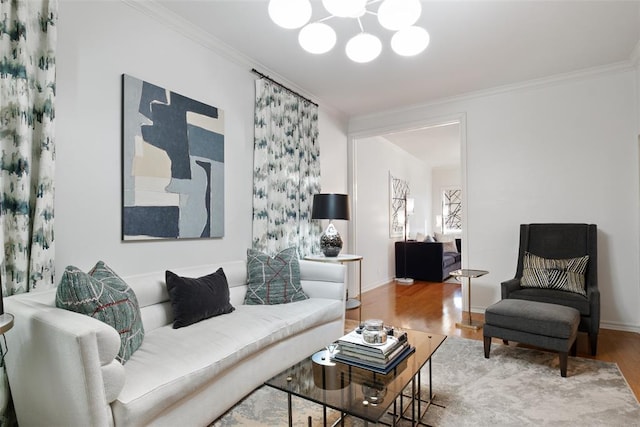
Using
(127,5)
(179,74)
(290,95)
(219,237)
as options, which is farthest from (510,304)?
(127,5)

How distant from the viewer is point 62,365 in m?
1.38

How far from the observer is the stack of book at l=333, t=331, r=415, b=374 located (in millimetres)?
1671

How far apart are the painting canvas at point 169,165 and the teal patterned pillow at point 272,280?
1.45 ft

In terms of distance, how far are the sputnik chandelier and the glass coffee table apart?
1703 mm

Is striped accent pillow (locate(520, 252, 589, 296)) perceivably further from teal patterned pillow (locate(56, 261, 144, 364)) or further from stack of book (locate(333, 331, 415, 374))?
teal patterned pillow (locate(56, 261, 144, 364))

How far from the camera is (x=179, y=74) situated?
109 inches

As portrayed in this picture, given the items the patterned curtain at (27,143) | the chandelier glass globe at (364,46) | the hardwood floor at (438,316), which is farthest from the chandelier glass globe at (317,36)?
the hardwood floor at (438,316)

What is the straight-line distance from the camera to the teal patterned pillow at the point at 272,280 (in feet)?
9.23

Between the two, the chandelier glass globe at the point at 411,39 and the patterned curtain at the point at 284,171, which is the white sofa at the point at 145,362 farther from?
the chandelier glass globe at the point at 411,39

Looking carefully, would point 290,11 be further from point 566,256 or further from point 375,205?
point 375,205

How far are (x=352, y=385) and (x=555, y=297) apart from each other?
2.39 meters

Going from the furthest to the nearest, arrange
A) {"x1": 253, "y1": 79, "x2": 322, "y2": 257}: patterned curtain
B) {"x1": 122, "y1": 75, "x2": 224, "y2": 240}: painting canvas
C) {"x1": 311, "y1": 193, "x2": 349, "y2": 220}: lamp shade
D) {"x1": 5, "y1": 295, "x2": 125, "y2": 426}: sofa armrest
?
1. {"x1": 311, "y1": 193, "x2": 349, "y2": 220}: lamp shade
2. {"x1": 253, "y1": 79, "x2": 322, "y2": 257}: patterned curtain
3. {"x1": 122, "y1": 75, "x2": 224, "y2": 240}: painting canvas
4. {"x1": 5, "y1": 295, "x2": 125, "y2": 426}: sofa armrest

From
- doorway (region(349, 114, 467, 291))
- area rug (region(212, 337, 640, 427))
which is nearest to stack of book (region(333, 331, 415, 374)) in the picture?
area rug (region(212, 337, 640, 427))

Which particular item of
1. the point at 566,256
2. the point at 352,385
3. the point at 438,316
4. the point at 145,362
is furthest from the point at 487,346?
the point at 145,362
